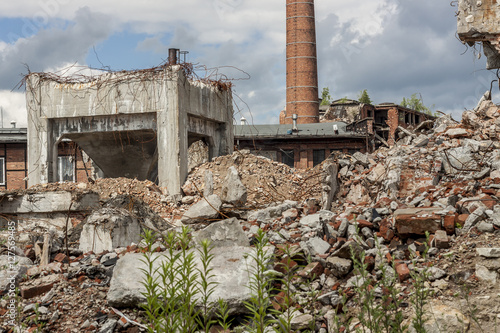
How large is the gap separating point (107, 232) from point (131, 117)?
6.25m

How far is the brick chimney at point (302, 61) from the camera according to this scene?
4006 centimetres

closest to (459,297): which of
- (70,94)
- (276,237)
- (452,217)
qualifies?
(452,217)

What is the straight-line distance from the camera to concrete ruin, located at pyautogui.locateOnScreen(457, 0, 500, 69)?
27.2 feet

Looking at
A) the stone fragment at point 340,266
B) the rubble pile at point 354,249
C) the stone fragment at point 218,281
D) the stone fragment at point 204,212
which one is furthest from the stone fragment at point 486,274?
the stone fragment at point 204,212

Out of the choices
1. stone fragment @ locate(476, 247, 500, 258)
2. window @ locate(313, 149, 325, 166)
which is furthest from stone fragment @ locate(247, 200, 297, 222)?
window @ locate(313, 149, 325, 166)

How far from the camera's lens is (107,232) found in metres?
7.98

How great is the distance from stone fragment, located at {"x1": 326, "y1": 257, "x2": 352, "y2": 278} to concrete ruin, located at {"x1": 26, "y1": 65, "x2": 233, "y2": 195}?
7661mm

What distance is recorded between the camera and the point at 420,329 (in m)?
3.04

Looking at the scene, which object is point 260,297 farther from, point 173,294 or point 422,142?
point 422,142

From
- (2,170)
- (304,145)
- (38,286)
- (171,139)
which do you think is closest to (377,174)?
(171,139)

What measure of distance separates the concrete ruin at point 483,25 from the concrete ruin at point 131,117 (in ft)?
22.5

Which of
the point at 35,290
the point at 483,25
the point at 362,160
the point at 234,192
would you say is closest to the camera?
the point at 35,290

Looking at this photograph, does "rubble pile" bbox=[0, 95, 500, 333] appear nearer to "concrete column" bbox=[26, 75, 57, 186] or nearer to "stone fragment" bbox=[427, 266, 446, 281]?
"stone fragment" bbox=[427, 266, 446, 281]

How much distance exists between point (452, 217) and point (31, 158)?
11626 millimetres
